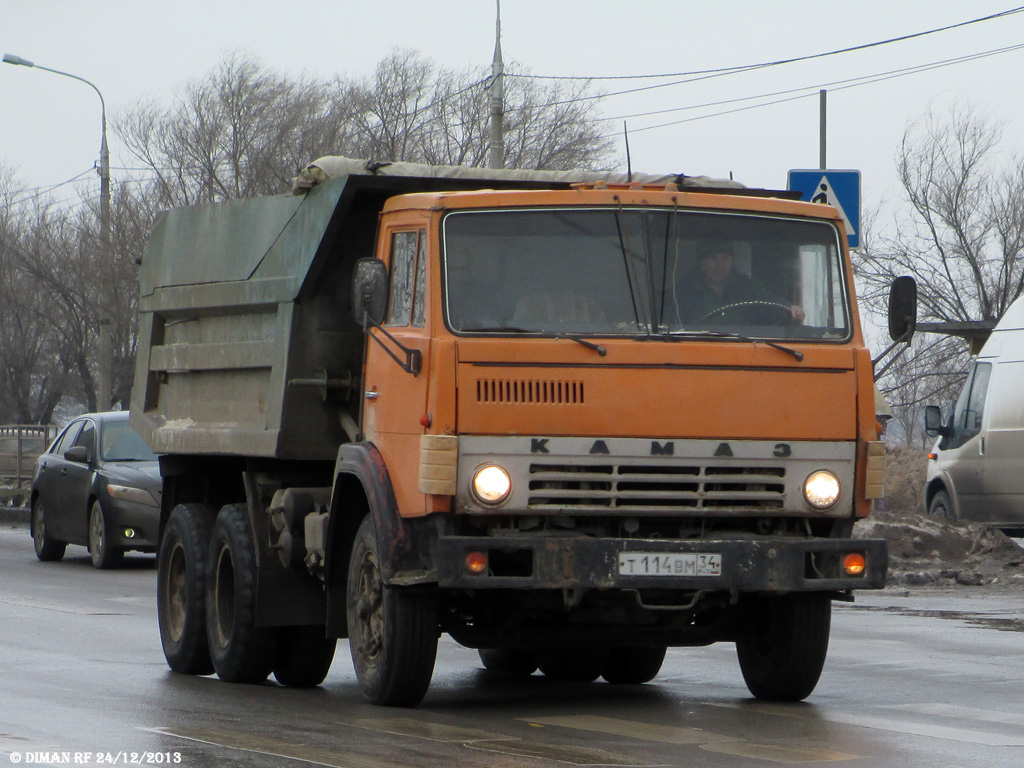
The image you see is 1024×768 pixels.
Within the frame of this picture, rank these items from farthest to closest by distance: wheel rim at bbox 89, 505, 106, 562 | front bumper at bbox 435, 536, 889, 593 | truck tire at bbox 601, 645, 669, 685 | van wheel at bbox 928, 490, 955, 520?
van wheel at bbox 928, 490, 955, 520 → wheel rim at bbox 89, 505, 106, 562 → truck tire at bbox 601, 645, 669, 685 → front bumper at bbox 435, 536, 889, 593

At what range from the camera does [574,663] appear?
397 inches

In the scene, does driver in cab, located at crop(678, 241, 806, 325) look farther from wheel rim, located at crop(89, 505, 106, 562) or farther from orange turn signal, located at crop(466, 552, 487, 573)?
wheel rim, located at crop(89, 505, 106, 562)

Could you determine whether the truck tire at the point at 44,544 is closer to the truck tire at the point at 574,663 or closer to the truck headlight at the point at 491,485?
the truck tire at the point at 574,663

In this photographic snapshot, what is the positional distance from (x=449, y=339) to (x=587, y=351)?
1.96ft

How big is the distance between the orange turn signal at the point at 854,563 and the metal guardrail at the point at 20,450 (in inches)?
1096

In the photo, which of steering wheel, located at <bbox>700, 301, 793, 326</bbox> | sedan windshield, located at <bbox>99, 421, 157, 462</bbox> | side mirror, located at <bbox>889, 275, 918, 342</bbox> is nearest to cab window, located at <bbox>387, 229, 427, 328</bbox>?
steering wheel, located at <bbox>700, 301, 793, 326</bbox>

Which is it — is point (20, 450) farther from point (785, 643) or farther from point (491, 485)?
point (491, 485)

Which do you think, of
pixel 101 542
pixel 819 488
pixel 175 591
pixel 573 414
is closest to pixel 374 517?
pixel 573 414

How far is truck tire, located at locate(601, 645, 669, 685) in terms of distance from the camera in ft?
31.8

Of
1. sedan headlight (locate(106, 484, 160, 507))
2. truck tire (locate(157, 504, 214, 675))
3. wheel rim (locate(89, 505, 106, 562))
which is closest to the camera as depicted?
truck tire (locate(157, 504, 214, 675))

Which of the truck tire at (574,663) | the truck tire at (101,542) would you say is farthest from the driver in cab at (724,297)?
the truck tire at (101,542)

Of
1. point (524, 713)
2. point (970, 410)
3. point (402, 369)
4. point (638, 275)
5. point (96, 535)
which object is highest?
point (970, 410)

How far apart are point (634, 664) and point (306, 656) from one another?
70.2 inches

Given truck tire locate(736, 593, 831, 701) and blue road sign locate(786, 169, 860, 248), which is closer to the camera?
truck tire locate(736, 593, 831, 701)
